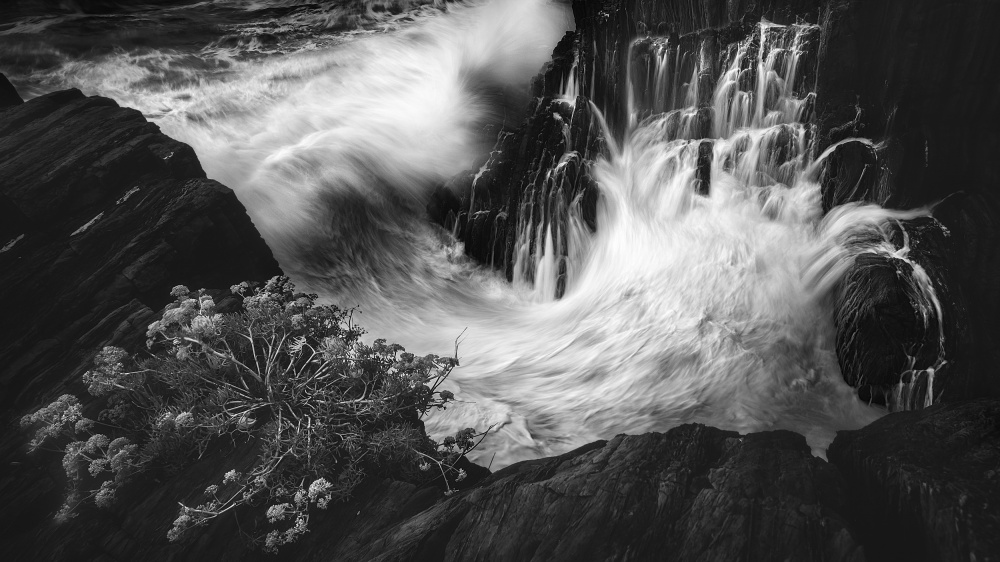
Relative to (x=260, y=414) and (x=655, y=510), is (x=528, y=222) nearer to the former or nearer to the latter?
(x=260, y=414)

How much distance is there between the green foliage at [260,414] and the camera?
18.2 ft

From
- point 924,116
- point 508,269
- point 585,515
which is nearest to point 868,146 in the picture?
point 924,116

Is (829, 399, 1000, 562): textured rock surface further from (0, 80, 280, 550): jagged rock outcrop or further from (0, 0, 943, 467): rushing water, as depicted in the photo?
(0, 80, 280, 550): jagged rock outcrop

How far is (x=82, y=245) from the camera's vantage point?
7.61 meters

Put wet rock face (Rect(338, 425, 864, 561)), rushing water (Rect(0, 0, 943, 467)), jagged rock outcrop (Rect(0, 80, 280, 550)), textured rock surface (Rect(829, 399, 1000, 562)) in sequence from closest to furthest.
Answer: textured rock surface (Rect(829, 399, 1000, 562)) → wet rock face (Rect(338, 425, 864, 561)) → jagged rock outcrop (Rect(0, 80, 280, 550)) → rushing water (Rect(0, 0, 943, 467))

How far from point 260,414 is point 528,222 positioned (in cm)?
525

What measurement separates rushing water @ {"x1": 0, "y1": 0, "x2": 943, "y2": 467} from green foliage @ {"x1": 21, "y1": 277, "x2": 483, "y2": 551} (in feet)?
3.97

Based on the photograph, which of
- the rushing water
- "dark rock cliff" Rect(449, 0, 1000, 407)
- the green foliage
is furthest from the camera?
the rushing water

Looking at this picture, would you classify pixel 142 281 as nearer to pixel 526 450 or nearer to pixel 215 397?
pixel 215 397

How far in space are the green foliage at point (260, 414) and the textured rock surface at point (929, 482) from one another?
325 centimetres

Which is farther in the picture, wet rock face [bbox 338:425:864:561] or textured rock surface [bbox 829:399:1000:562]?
wet rock face [bbox 338:425:864:561]

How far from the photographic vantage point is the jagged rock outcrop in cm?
649

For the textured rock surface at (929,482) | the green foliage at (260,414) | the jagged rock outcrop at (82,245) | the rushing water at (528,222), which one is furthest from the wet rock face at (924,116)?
the jagged rock outcrop at (82,245)

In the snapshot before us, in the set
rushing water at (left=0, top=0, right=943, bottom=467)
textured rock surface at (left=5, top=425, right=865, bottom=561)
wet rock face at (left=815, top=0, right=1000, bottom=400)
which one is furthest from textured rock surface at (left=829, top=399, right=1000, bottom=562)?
wet rock face at (left=815, top=0, right=1000, bottom=400)
